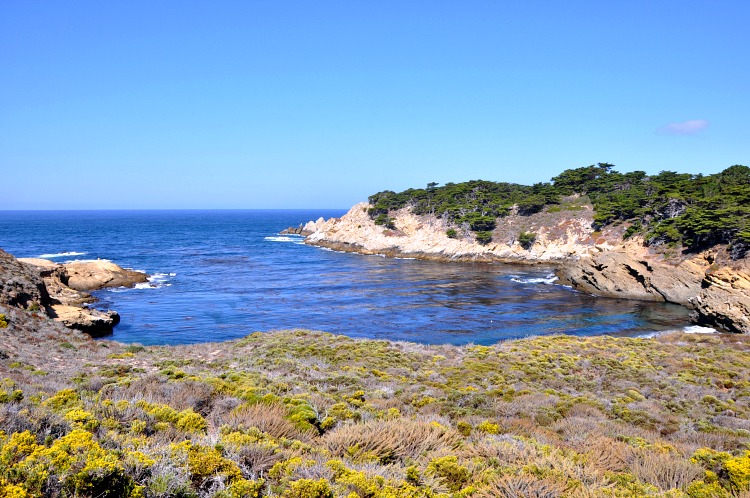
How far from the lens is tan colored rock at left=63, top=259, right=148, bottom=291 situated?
47.0 m

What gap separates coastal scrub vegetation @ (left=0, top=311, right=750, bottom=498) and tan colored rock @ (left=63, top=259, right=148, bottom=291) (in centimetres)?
2965

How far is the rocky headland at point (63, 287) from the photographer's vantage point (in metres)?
24.5

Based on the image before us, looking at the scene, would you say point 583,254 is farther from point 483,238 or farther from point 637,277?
point 637,277

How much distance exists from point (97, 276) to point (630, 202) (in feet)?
226

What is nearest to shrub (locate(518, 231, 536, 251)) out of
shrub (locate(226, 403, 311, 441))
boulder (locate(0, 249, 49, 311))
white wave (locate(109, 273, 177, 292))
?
white wave (locate(109, 273, 177, 292))

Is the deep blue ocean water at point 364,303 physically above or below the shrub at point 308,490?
below

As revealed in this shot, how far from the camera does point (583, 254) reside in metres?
66.4

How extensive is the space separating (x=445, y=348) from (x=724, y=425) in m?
12.3

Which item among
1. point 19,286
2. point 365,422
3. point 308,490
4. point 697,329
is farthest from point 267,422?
point 697,329

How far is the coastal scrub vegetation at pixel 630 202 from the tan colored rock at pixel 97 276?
2042 inches

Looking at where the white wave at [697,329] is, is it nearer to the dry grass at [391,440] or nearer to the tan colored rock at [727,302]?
the tan colored rock at [727,302]

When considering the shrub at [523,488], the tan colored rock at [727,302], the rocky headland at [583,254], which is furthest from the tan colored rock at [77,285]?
the rocky headland at [583,254]

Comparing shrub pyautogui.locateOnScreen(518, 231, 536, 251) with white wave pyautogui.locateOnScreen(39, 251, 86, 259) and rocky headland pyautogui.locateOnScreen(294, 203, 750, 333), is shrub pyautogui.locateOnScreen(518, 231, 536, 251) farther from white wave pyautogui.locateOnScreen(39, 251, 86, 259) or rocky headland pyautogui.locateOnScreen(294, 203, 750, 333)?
white wave pyautogui.locateOnScreen(39, 251, 86, 259)

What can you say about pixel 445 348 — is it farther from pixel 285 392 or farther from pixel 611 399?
pixel 285 392
